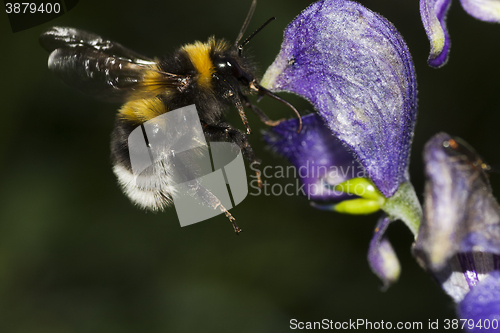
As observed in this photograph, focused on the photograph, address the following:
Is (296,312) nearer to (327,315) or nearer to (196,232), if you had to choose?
(327,315)

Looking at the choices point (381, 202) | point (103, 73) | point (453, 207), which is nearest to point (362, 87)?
point (381, 202)

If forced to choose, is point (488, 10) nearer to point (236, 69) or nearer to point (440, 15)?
point (440, 15)

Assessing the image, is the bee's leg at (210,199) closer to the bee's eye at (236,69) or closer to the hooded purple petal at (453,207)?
the bee's eye at (236,69)

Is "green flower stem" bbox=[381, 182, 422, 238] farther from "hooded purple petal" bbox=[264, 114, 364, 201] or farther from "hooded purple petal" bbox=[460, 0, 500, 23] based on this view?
"hooded purple petal" bbox=[460, 0, 500, 23]

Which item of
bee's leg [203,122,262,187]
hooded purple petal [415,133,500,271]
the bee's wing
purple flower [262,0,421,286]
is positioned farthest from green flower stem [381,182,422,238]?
the bee's wing

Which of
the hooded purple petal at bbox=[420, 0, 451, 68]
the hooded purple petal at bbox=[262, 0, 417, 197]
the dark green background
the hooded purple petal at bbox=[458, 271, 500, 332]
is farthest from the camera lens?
the dark green background

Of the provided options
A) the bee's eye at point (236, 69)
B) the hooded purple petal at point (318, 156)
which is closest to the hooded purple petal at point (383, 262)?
the hooded purple petal at point (318, 156)
